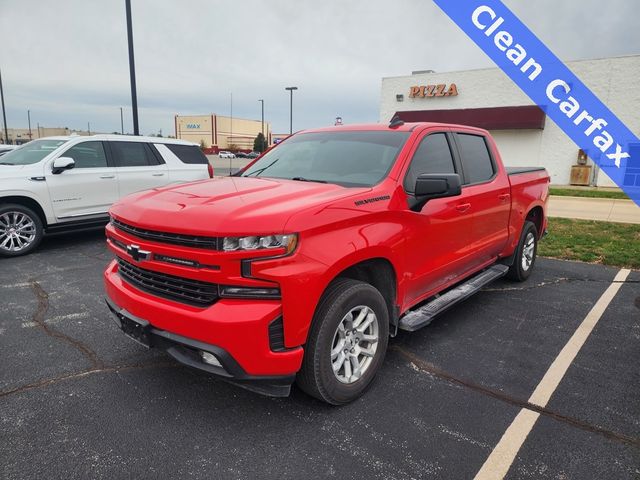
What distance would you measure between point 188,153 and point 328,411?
755 cm

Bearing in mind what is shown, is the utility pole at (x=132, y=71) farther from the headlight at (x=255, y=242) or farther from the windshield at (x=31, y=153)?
the headlight at (x=255, y=242)

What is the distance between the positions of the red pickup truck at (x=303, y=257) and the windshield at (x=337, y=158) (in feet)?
0.05

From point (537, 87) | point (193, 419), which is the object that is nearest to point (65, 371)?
point (193, 419)

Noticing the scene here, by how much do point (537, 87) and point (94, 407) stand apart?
25184 millimetres

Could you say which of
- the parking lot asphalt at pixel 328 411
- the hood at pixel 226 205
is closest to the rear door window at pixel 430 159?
Result: the hood at pixel 226 205

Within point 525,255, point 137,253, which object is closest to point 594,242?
point 525,255

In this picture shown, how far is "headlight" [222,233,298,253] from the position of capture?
8.20 ft

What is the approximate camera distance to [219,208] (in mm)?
2689

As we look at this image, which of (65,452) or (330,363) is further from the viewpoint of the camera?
(330,363)

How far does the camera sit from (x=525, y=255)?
5949 mm

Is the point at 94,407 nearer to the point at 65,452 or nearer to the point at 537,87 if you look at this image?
the point at 65,452

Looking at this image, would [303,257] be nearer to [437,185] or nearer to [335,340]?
[335,340]

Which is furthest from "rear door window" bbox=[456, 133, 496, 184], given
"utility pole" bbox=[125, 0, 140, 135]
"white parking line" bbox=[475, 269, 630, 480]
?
"utility pole" bbox=[125, 0, 140, 135]

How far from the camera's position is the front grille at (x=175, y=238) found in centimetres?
254
